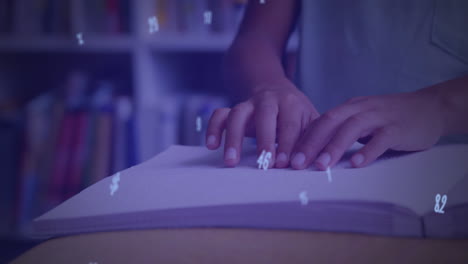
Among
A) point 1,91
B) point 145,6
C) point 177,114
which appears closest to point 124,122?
point 177,114

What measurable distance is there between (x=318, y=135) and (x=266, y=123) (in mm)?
54

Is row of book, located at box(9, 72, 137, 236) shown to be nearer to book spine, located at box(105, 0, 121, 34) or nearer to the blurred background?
the blurred background

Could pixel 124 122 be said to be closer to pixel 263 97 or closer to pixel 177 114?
pixel 177 114

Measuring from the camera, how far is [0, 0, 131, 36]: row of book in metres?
0.90

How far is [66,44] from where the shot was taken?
3.06ft

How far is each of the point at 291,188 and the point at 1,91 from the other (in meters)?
1.08

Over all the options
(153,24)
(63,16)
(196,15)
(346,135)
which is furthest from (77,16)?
(346,135)

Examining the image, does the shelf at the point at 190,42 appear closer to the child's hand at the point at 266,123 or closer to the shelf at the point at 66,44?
the shelf at the point at 66,44

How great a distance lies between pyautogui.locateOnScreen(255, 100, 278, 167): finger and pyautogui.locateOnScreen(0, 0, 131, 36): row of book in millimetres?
640

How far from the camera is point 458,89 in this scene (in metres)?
0.38

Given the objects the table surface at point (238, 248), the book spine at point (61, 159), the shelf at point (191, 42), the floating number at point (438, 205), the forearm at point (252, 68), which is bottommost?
the book spine at point (61, 159)

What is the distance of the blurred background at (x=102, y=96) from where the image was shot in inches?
33.2

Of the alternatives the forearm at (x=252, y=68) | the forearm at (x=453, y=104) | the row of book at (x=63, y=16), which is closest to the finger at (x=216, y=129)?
the forearm at (x=252, y=68)

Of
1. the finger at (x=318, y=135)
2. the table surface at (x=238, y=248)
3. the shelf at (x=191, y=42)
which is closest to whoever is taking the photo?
the table surface at (x=238, y=248)
